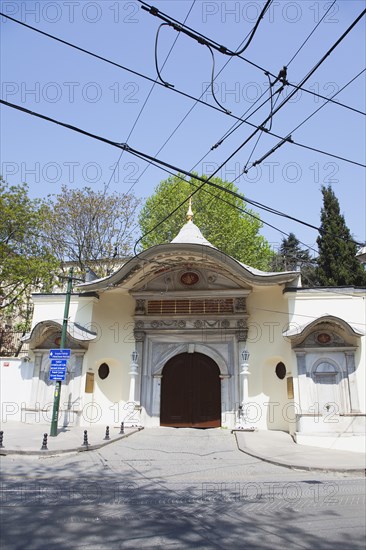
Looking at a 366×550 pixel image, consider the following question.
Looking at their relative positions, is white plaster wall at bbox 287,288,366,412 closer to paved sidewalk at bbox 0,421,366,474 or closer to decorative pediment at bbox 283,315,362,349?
decorative pediment at bbox 283,315,362,349

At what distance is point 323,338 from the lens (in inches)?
567

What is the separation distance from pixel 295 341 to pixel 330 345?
3.93 feet

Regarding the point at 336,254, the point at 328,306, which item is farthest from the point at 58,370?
the point at 336,254

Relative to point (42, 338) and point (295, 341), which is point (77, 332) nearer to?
point (42, 338)

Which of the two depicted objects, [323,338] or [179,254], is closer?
[323,338]

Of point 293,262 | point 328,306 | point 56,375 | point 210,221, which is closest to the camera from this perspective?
point 56,375

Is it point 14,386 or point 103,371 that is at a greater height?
point 103,371

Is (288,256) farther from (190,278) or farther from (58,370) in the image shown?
(58,370)

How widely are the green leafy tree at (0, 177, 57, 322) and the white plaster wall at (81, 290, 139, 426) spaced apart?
23.3 ft

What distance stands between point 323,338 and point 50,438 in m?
9.36

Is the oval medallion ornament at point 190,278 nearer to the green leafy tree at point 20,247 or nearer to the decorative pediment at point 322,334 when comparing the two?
the decorative pediment at point 322,334

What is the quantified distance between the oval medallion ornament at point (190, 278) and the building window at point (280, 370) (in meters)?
4.57

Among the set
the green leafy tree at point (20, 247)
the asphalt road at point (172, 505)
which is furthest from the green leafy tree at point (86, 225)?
the asphalt road at point (172, 505)

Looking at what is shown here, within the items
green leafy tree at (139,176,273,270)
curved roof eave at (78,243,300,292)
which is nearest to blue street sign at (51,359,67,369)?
curved roof eave at (78,243,300,292)
